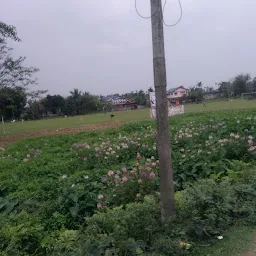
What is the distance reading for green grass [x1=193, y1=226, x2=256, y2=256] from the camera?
276 cm

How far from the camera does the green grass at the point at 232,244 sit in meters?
2.76

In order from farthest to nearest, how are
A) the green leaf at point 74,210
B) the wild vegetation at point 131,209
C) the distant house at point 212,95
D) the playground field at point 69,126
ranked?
1. the distant house at point 212,95
2. the playground field at point 69,126
3. the green leaf at point 74,210
4. the wild vegetation at point 131,209

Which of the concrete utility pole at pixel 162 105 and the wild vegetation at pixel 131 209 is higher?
the concrete utility pole at pixel 162 105

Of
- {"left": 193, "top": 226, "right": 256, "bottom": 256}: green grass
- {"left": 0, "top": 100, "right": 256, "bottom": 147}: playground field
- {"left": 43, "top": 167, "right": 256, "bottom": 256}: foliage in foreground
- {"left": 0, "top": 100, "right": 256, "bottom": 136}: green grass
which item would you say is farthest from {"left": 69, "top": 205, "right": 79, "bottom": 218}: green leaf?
{"left": 0, "top": 100, "right": 256, "bottom": 136}: green grass

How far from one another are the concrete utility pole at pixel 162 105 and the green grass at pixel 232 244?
0.48 metres

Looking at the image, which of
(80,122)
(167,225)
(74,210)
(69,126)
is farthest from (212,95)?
(167,225)

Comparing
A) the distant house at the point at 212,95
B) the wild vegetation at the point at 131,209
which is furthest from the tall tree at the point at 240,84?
the wild vegetation at the point at 131,209

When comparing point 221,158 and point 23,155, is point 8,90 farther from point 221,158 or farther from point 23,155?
point 221,158

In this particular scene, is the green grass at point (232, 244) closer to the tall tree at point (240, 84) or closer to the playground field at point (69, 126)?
the playground field at point (69, 126)

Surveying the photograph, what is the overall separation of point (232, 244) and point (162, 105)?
1.46 metres

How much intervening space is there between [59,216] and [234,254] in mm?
2034

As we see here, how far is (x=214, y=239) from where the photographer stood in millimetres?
2986

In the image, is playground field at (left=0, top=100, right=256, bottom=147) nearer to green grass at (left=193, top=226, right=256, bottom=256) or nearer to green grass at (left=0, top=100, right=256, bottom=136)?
green grass at (left=0, top=100, right=256, bottom=136)

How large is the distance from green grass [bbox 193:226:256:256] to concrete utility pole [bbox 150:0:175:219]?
1.57 feet
